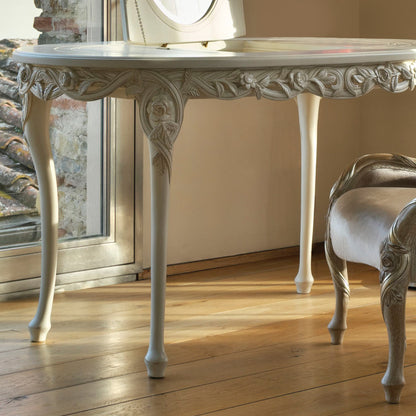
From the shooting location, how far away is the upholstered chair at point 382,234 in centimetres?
178

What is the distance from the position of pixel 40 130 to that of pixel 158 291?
1.70 feet

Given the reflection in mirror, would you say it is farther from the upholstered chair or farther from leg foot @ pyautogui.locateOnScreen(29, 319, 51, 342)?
leg foot @ pyautogui.locateOnScreen(29, 319, 51, 342)

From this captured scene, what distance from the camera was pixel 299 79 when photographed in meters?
1.91

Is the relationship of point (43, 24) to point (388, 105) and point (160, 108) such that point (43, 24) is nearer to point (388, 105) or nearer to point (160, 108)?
point (160, 108)

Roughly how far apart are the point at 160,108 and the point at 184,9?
62 cm

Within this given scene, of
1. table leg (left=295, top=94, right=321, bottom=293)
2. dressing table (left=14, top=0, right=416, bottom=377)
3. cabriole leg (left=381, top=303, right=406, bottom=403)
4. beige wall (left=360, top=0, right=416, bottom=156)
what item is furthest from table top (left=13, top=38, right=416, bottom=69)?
beige wall (left=360, top=0, right=416, bottom=156)

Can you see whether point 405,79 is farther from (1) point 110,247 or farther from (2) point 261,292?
(1) point 110,247

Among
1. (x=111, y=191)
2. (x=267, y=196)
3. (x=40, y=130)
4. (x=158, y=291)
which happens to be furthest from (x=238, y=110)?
(x=158, y=291)

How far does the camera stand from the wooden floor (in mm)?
1821

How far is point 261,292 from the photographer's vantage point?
2723mm

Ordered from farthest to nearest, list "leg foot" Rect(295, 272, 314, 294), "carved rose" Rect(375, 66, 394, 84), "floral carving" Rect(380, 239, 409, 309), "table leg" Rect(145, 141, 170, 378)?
"leg foot" Rect(295, 272, 314, 294)
"carved rose" Rect(375, 66, 394, 84)
"table leg" Rect(145, 141, 170, 378)
"floral carving" Rect(380, 239, 409, 309)

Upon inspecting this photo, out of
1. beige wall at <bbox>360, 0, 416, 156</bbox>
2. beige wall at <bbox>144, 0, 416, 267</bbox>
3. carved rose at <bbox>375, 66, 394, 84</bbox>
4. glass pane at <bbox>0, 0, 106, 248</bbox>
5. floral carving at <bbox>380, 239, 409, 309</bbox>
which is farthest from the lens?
beige wall at <bbox>360, 0, 416, 156</bbox>

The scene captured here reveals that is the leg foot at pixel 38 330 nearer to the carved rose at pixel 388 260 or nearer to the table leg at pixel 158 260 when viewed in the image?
the table leg at pixel 158 260

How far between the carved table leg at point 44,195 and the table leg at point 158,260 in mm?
381
